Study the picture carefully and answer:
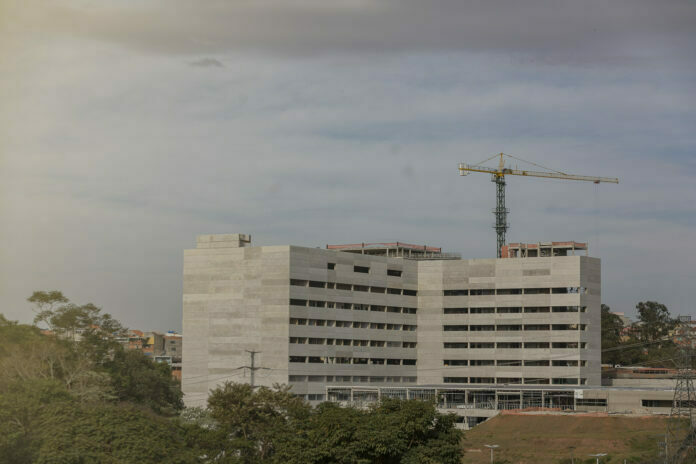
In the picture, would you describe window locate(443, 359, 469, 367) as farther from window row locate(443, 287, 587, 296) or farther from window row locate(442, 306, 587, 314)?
window row locate(443, 287, 587, 296)

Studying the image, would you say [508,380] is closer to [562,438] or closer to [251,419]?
[562,438]

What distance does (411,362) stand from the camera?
18362cm

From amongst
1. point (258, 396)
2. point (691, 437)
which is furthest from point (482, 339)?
point (258, 396)

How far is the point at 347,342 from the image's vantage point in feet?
562

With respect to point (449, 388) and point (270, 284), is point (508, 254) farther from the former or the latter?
point (270, 284)

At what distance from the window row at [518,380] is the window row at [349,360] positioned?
27.8 ft

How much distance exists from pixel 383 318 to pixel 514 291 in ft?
82.1

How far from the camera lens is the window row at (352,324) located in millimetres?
165250

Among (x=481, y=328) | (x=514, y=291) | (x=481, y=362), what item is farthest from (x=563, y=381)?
(x=514, y=291)

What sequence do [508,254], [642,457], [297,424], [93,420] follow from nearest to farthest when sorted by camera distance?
[93,420] < [297,424] < [642,457] < [508,254]

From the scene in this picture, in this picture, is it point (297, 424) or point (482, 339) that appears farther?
point (482, 339)

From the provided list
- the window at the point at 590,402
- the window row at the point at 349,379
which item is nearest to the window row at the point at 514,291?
the window row at the point at 349,379

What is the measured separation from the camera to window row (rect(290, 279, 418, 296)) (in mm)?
166500

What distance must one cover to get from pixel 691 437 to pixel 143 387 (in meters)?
82.3
